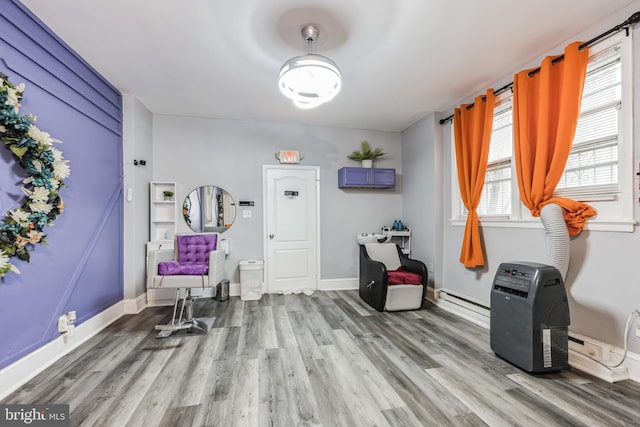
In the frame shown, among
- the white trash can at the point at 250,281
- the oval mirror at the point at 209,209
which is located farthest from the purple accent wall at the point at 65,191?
the white trash can at the point at 250,281

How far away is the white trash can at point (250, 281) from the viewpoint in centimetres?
392

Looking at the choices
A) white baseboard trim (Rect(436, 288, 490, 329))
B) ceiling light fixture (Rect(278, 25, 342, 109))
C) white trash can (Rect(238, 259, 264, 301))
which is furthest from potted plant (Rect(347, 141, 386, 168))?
white trash can (Rect(238, 259, 264, 301))

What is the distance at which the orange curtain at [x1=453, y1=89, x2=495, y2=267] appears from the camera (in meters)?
3.02

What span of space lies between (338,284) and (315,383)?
2.62 m

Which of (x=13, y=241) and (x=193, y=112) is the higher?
(x=193, y=112)

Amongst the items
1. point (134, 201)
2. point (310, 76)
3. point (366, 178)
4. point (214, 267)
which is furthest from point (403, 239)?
point (134, 201)

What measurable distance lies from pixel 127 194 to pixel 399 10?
3461mm

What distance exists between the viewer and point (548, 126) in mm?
2348

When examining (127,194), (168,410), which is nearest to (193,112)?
(127,194)

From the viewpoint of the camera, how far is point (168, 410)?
1.64 m

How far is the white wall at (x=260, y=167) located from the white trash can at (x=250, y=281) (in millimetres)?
300

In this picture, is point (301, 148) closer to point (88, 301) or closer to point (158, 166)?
point (158, 166)

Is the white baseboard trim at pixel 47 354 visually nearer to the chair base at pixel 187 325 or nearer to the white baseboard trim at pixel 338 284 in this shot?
the chair base at pixel 187 325

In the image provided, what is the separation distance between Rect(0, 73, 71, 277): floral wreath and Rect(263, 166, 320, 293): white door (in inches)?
99.2
